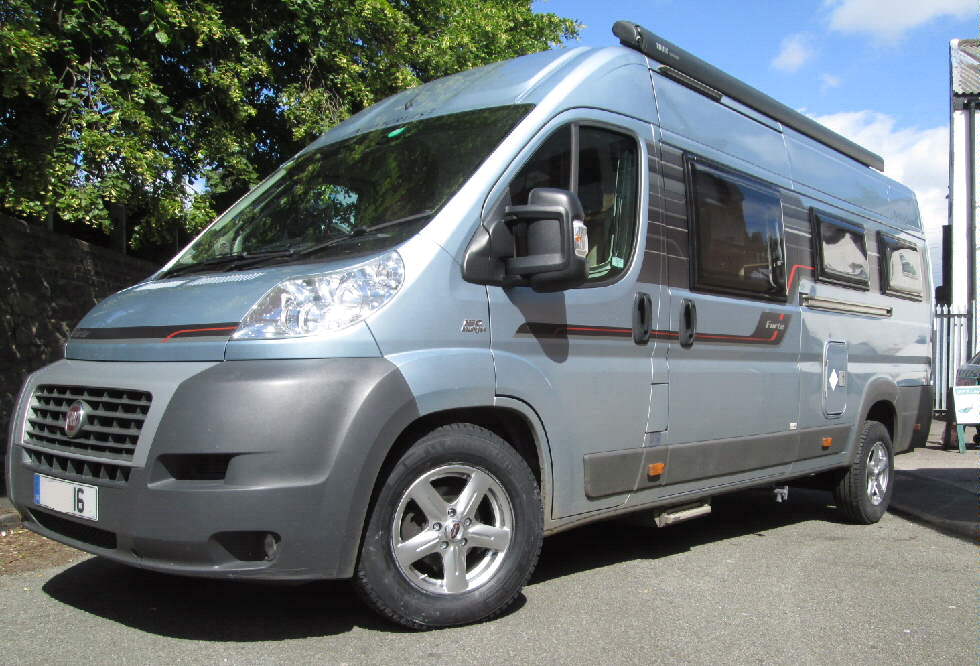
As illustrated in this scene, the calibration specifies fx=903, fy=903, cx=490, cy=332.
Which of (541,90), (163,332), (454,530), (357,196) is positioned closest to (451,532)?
(454,530)

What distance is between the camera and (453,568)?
3.68 meters

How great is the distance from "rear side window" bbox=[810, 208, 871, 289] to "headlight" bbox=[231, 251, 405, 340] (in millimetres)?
3818

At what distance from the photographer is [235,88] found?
28.0 feet

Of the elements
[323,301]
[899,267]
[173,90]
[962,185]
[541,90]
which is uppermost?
[962,185]

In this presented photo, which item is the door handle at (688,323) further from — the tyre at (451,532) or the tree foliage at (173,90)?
the tree foliage at (173,90)

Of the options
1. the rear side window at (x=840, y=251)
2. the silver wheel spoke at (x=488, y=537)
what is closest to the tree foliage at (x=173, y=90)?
the silver wheel spoke at (x=488, y=537)

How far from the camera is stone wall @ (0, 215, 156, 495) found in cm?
818

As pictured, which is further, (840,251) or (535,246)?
(840,251)

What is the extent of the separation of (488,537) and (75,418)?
1715 millimetres

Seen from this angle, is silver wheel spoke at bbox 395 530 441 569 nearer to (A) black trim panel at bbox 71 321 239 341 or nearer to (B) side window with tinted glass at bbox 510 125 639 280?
(A) black trim panel at bbox 71 321 239 341

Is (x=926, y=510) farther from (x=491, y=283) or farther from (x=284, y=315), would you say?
(x=284, y=315)

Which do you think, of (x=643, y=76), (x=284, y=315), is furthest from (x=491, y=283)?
(x=643, y=76)

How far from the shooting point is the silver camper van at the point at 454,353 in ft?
10.7

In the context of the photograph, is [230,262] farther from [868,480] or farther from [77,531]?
[868,480]
